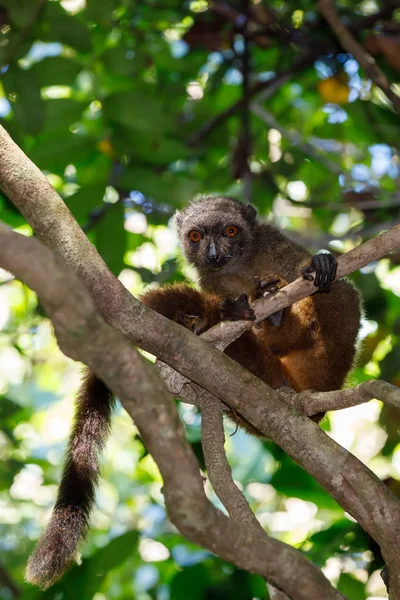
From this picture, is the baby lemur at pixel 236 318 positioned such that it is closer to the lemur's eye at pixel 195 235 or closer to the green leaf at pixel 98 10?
the lemur's eye at pixel 195 235

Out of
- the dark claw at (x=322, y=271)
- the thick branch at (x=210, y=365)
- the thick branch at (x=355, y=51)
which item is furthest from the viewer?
the thick branch at (x=355, y=51)

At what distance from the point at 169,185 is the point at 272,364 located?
146cm

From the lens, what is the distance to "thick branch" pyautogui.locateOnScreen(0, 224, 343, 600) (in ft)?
6.33

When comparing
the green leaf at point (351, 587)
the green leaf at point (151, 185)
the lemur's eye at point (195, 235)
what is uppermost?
the green leaf at point (151, 185)

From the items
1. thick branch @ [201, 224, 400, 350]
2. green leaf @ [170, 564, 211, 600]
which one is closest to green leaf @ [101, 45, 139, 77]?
thick branch @ [201, 224, 400, 350]

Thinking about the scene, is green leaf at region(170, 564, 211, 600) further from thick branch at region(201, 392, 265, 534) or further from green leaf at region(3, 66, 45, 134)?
green leaf at region(3, 66, 45, 134)

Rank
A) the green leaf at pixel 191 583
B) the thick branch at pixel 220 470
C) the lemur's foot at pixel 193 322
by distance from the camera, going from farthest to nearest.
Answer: the green leaf at pixel 191 583 < the lemur's foot at pixel 193 322 < the thick branch at pixel 220 470

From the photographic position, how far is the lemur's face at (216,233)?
4.94 metres

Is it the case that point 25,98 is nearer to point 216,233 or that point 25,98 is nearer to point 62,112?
point 62,112

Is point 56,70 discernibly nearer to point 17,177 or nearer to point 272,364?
point 17,177

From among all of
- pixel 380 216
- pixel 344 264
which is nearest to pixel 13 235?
pixel 344 264

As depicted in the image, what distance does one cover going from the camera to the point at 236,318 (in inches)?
146

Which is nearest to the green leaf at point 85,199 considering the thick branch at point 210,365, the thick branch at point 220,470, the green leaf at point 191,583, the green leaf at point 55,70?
the green leaf at point 55,70

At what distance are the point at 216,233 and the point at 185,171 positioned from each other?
247cm
